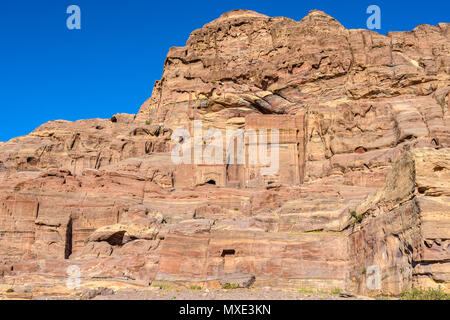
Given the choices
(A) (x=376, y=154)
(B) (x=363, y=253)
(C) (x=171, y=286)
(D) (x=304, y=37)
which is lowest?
(C) (x=171, y=286)

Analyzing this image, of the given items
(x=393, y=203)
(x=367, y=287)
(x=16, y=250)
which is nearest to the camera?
(x=393, y=203)

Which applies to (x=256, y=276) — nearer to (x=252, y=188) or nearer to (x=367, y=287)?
(x=367, y=287)

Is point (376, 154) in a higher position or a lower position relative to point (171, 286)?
higher

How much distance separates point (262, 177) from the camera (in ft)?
197

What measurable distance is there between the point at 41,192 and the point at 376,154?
3127 cm

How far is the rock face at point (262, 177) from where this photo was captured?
26823mm

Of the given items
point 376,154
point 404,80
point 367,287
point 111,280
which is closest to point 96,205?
point 111,280

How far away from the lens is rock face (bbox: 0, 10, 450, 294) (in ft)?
88.0

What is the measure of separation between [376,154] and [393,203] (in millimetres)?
29215

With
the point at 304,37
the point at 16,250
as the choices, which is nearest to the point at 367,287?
the point at 16,250

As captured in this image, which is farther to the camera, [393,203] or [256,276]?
[256,276]

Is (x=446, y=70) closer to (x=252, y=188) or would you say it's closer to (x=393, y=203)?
(x=252, y=188)

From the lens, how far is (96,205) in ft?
165

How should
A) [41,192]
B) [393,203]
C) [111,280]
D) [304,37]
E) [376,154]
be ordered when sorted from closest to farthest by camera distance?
[393,203]
[111,280]
[41,192]
[376,154]
[304,37]
